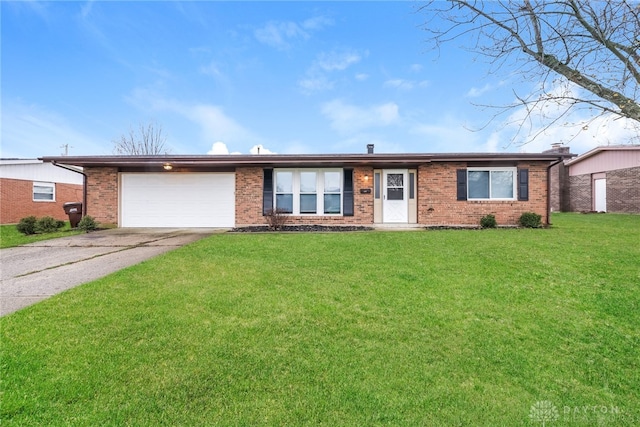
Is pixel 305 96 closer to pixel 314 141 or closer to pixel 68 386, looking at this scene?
pixel 314 141

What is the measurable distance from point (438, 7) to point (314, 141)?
1871 centimetres

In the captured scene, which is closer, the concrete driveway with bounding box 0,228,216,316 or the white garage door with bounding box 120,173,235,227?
the concrete driveway with bounding box 0,228,216,316

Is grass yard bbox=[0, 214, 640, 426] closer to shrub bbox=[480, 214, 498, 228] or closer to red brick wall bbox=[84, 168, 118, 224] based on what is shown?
shrub bbox=[480, 214, 498, 228]

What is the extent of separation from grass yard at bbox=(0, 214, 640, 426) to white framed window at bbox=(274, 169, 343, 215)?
257 inches

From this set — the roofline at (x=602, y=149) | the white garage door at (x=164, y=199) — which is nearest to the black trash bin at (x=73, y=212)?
the white garage door at (x=164, y=199)

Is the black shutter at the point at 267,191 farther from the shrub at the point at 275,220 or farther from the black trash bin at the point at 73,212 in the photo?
the black trash bin at the point at 73,212

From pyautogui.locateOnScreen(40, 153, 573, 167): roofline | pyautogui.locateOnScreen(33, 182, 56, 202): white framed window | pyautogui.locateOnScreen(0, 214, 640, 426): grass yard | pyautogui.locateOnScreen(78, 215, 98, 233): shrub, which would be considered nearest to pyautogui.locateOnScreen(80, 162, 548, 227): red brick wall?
pyautogui.locateOnScreen(40, 153, 573, 167): roofline

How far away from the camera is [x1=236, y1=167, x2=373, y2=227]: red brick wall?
11625 mm

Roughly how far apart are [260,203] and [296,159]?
236cm

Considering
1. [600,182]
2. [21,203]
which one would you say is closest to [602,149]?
[600,182]

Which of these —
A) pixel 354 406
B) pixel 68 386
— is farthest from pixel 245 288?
pixel 354 406

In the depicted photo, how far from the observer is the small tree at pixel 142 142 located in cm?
2638

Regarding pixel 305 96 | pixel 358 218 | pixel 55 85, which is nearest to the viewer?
pixel 358 218

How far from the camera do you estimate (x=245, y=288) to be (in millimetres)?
4332
